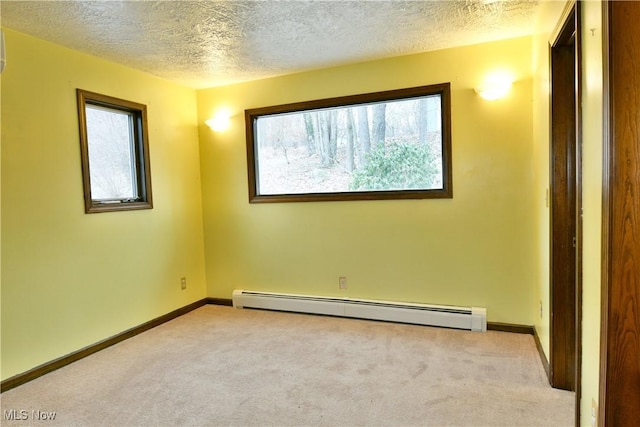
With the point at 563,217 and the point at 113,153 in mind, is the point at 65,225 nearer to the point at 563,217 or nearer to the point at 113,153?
the point at 113,153

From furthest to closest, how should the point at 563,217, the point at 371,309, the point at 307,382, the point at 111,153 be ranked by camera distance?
the point at 371,309, the point at 111,153, the point at 307,382, the point at 563,217

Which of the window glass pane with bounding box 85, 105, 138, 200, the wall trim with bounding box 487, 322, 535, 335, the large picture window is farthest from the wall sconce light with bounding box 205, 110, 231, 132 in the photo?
the wall trim with bounding box 487, 322, 535, 335

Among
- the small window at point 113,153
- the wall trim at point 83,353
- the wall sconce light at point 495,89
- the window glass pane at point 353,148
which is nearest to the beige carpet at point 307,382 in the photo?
the wall trim at point 83,353

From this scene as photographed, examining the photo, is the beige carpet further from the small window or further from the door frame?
the small window

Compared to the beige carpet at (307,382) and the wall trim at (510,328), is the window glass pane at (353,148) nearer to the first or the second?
the wall trim at (510,328)

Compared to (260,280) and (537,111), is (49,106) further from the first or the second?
(537,111)

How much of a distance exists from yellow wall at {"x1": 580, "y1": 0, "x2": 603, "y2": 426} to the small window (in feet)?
10.4

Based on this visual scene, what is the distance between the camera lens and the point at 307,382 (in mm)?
2396

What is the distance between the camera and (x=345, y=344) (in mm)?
2967

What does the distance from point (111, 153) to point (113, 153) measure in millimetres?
21

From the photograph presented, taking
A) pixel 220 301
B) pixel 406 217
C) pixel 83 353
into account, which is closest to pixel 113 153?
pixel 83 353

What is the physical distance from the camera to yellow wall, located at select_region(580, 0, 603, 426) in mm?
1349

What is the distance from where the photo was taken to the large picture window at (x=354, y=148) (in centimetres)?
329

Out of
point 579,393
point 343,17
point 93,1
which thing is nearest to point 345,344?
point 579,393
